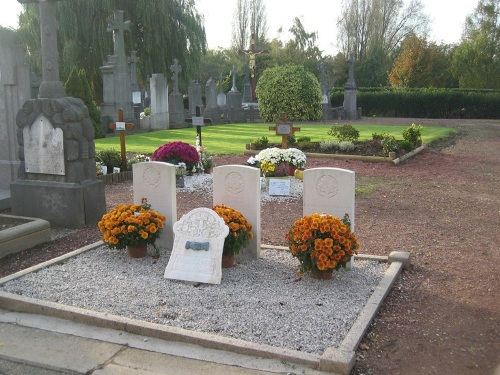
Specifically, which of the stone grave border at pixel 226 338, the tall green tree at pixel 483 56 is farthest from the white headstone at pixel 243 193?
the tall green tree at pixel 483 56

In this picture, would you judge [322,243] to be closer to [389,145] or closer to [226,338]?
[226,338]

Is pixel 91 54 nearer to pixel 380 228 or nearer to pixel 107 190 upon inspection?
pixel 107 190

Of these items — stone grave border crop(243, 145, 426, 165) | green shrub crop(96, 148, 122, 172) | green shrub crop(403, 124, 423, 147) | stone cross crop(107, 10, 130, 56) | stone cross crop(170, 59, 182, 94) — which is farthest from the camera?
stone cross crop(170, 59, 182, 94)

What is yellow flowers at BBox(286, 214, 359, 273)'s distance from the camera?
5492 millimetres

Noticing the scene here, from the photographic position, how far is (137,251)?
6527 millimetres

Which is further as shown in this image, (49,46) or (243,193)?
(49,46)

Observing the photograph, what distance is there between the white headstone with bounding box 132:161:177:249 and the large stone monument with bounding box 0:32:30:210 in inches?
160

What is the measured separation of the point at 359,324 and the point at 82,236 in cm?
453

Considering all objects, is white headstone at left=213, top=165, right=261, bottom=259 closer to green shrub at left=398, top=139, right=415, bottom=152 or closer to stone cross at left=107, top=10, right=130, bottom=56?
green shrub at left=398, top=139, right=415, bottom=152

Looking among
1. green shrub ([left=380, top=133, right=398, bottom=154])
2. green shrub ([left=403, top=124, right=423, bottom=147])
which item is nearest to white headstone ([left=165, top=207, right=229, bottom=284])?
green shrub ([left=380, top=133, right=398, bottom=154])

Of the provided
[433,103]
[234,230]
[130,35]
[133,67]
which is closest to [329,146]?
[234,230]

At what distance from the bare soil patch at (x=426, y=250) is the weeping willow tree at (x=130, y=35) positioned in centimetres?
1777

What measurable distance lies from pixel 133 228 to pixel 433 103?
110 ft

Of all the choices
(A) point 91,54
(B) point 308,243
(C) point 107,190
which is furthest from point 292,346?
(A) point 91,54
